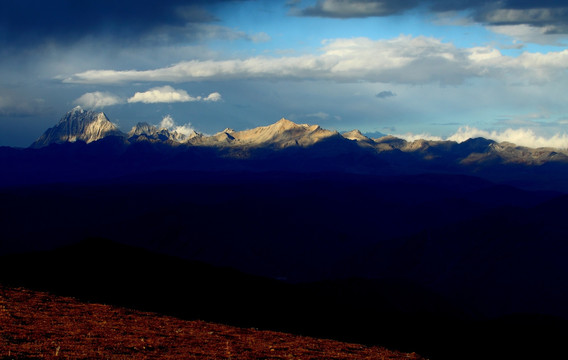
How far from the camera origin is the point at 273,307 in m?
54.6

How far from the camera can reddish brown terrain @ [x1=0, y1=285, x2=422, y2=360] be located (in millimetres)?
28178

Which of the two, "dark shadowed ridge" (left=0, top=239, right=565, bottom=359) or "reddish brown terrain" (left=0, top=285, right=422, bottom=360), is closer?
"reddish brown terrain" (left=0, top=285, right=422, bottom=360)

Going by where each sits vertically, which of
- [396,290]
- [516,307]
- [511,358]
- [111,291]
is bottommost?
[516,307]

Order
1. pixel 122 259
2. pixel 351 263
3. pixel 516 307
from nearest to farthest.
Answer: pixel 122 259 < pixel 516 307 < pixel 351 263

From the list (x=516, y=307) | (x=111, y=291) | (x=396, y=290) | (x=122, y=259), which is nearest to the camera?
(x=111, y=291)

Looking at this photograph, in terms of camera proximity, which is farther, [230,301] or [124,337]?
[230,301]

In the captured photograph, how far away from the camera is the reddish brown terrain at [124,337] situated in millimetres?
28178

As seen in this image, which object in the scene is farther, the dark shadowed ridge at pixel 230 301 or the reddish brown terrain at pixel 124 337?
the dark shadowed ridge at pixel 230 301

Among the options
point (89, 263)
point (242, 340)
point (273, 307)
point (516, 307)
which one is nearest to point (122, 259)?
point (89, 263)

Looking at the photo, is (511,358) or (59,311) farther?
(511,358)

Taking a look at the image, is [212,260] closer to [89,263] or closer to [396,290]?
[396,290]

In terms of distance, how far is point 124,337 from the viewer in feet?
105

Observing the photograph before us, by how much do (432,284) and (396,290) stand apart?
59.3m

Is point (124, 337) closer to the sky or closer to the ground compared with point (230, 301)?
closer to the sky
